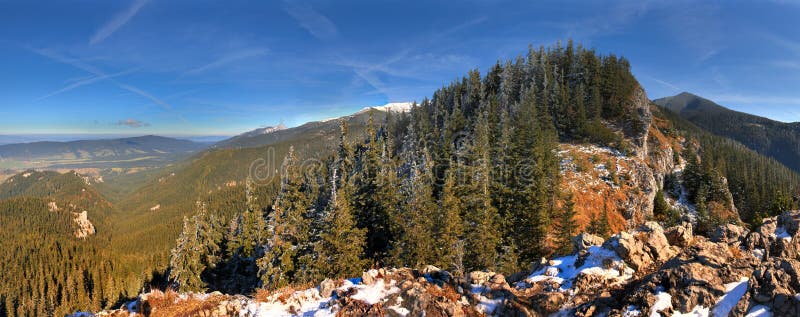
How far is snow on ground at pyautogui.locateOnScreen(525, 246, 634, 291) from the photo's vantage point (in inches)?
587

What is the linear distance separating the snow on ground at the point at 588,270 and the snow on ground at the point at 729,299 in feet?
13.1

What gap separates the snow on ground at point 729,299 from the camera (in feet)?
33.3

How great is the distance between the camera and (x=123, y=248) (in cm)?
17575

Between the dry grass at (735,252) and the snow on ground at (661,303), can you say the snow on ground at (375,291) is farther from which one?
the dry grass at (735,252)

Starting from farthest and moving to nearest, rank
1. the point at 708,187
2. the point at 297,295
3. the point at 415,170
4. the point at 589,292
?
the point at 708,187 < the point at 415,170 < the point at 297,295 < the point at 589,292

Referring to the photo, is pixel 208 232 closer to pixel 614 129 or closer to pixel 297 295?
pixel 297 295

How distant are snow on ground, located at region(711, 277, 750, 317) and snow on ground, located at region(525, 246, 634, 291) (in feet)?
13.1

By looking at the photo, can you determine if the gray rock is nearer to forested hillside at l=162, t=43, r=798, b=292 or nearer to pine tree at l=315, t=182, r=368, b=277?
forested hillside at l=162, t=43, r=798, b=292

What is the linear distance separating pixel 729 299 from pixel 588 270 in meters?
5.23

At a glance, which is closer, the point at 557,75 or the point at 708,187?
the point at 708,187

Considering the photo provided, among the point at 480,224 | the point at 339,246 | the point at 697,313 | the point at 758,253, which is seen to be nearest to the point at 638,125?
the point at 480,224

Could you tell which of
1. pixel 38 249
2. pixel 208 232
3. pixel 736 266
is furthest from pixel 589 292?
pixel 38 249

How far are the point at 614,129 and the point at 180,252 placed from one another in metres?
90.8

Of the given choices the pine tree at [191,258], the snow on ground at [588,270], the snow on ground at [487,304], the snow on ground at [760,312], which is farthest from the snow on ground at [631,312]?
the pine tree at [191,258]
